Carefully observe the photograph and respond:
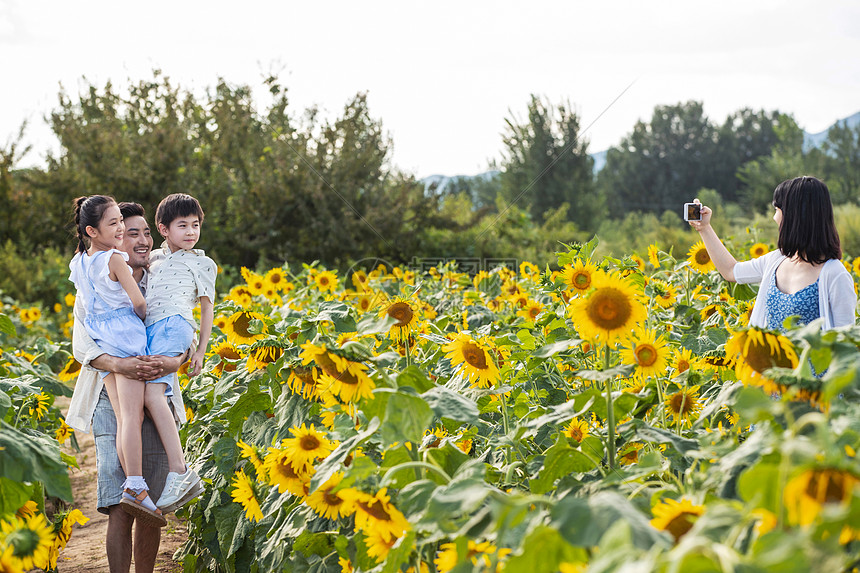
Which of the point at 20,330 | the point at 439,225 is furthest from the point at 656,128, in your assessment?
the point at 20,330

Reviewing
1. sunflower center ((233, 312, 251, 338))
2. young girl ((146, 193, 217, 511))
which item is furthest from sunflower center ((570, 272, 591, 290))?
Result: young girl ((146, 193, 217, 511))

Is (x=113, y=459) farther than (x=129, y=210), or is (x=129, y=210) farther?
(x=129, y=210)

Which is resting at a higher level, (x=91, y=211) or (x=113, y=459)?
(x=91, y=211)

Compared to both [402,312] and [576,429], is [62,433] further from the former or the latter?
[576,429]

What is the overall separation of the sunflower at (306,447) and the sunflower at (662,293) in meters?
2.35

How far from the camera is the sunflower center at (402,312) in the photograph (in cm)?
268

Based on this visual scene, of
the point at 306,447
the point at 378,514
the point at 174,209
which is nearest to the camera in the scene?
the point at 378,514

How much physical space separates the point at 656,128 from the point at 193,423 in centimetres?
4762

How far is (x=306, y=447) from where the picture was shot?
2.13 m

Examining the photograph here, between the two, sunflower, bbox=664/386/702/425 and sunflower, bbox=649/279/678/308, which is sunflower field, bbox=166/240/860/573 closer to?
sunflower, bbox=664/386/702/425

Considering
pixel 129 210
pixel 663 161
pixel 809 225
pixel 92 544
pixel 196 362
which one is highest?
pixel 663 161

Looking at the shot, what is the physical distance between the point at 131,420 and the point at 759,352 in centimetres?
251

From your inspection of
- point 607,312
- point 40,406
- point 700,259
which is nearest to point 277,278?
point 40,406

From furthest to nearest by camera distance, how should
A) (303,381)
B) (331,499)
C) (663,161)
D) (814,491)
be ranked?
(663,161), (303,381), (331,499), (814,491)
